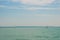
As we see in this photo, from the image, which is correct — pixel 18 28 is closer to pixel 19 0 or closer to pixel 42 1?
pixel 19 0

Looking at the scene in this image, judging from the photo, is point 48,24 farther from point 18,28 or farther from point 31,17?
point 18,28

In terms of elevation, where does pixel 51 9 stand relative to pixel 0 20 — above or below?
above

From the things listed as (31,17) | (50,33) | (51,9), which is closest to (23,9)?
(31,17)

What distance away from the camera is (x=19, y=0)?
68.8 inches

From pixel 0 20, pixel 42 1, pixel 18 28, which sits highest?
pixel 42 1

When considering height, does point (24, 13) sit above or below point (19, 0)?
below

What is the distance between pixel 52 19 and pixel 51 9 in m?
0.15

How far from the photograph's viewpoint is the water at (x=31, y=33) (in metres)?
1.74

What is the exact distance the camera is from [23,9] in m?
1.76

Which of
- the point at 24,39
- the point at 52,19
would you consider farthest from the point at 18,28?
the point at 52,19

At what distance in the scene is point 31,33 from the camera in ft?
5.76

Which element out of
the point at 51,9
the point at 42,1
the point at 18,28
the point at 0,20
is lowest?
the point at 18,28

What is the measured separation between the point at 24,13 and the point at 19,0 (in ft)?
0.69

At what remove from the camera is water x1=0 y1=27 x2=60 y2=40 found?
5.71 ft
